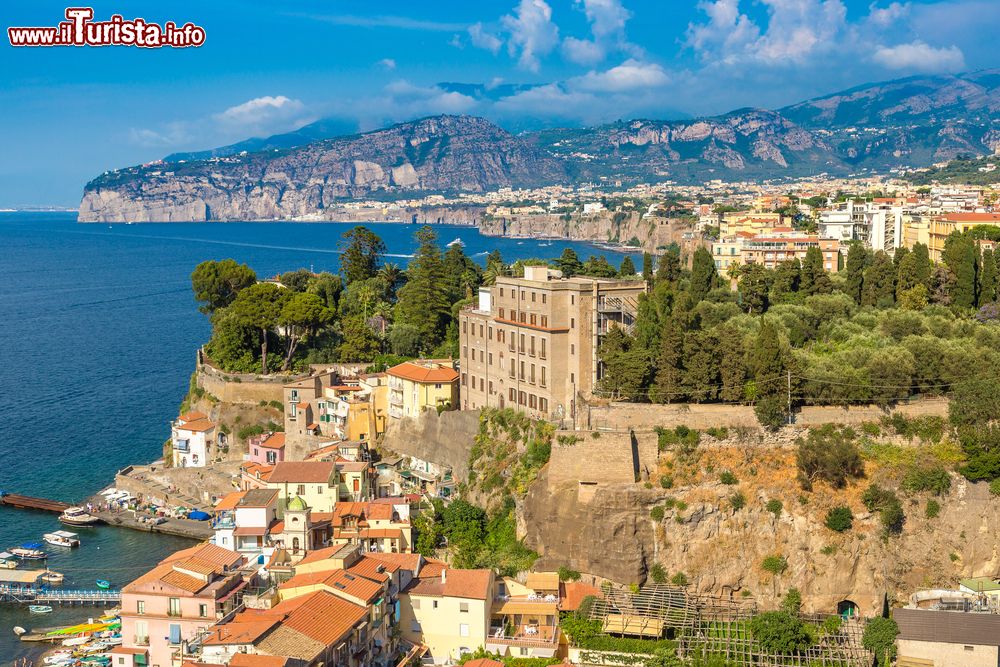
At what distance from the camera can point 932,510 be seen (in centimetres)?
3069

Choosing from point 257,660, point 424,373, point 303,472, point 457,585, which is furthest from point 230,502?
point 257,660

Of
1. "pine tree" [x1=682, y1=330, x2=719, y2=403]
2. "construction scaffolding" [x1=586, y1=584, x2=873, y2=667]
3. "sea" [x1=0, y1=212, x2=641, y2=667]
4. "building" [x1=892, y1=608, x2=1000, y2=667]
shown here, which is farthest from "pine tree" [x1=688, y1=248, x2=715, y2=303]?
"sea" [x1=0, y1=212, x2=641, y2=667]

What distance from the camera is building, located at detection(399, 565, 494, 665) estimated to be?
2795cm

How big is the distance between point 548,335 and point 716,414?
19.9ft

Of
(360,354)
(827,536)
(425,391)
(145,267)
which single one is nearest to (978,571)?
(827,536)

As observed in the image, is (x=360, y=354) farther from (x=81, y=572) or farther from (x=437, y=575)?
(x=437, y=575)

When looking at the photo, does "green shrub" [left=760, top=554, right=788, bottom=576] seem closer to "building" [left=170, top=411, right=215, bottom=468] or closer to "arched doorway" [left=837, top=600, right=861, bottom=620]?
"arched doorway" [left=837, top=600, right=861, bottom=620]

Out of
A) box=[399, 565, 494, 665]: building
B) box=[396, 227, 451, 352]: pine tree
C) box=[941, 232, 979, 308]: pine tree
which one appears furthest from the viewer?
box=[396, 227, 451, 352]: pine tree

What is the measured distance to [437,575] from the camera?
30.0m

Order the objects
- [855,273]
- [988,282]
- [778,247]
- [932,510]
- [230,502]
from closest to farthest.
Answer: [932,510] → [230,502] → [988,282] → [855,273] → [778,247]

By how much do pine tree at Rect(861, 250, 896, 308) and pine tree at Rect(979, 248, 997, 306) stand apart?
324 cm

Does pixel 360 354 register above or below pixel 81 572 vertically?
above

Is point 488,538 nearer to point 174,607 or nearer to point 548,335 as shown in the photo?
point 548,335

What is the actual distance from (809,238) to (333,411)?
105 feet
